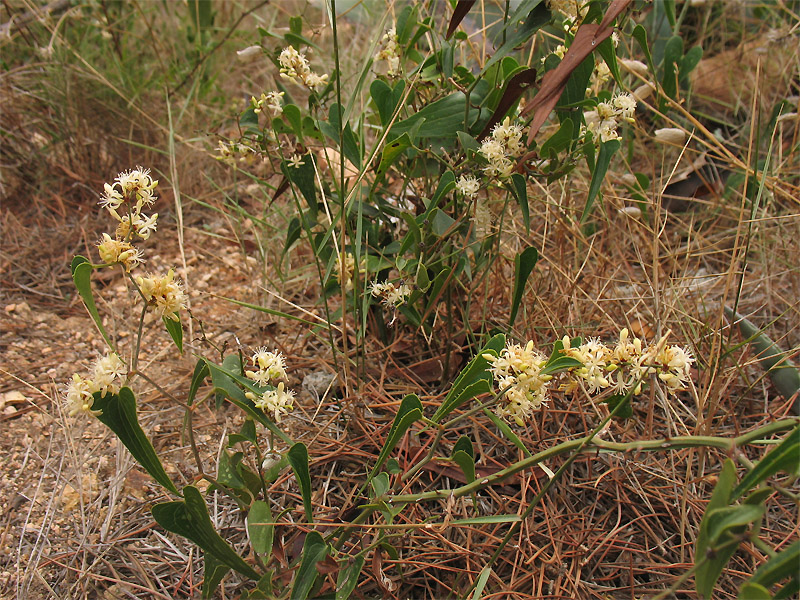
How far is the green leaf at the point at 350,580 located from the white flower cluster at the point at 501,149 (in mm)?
579

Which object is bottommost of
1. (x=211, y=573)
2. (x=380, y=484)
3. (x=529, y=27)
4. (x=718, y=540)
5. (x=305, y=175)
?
(x=211, y=573)

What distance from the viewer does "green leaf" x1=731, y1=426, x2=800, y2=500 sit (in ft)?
1.94

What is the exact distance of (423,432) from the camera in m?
1.20

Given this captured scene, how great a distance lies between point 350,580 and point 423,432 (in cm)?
40

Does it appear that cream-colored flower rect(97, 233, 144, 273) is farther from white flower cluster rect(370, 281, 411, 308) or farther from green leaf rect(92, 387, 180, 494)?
white flower cluster rect(370, 281, 411, 308)

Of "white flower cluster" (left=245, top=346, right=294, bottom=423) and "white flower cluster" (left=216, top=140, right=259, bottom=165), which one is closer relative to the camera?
"white flower cluster" (left=245, top=346, right=294, bottom=423)

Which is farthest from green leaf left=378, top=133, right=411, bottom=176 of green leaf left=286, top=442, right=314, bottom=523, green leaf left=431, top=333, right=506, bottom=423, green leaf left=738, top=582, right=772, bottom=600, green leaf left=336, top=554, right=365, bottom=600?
green leaf left=738, top=582, right=772, bottom=600

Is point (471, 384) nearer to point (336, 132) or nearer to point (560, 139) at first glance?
point (560, 139)

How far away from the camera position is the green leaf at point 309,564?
0.80 m

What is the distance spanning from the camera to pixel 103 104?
195 centimetres

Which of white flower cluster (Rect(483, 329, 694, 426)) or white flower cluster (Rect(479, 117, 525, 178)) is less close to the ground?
white flower cluster (Rect(479, 117, 525, 178))

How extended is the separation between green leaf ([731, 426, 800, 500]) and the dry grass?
36 cm

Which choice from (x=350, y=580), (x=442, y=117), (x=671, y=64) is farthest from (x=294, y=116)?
(x=671, y=64)

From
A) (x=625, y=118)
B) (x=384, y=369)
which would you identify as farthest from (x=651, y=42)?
(x=384, y=369)
